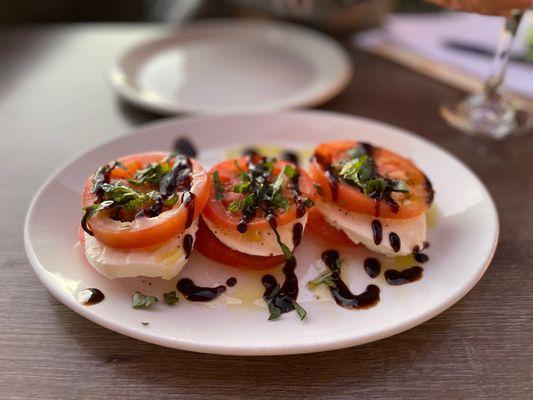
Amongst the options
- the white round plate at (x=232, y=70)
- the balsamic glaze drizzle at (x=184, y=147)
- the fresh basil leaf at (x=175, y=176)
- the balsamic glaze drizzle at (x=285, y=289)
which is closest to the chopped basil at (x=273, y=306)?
the balsamic glaze drizzle at (x=285, y=289)

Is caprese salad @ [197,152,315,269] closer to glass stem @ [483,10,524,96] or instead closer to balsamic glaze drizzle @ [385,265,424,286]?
balsamic glaze drizzle @ [385,265,424,286]

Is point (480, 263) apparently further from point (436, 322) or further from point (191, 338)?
point (191, 338)

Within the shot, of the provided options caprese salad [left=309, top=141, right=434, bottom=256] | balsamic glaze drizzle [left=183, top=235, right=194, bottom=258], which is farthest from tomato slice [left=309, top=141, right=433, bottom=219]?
Result: balsamic glaze drizzle [left=183, top=235, right=194, bottom=258]

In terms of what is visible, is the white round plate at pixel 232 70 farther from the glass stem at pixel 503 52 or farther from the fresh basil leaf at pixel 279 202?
the fresh basil leaf at pixel 279 202

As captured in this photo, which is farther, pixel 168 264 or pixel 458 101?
pixel 458 101

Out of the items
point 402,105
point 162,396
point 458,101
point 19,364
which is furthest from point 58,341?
point 458,101

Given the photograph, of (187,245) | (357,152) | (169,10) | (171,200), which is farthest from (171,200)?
(169,10)

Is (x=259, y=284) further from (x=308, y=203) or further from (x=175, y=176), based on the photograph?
(x=175, y=176)
